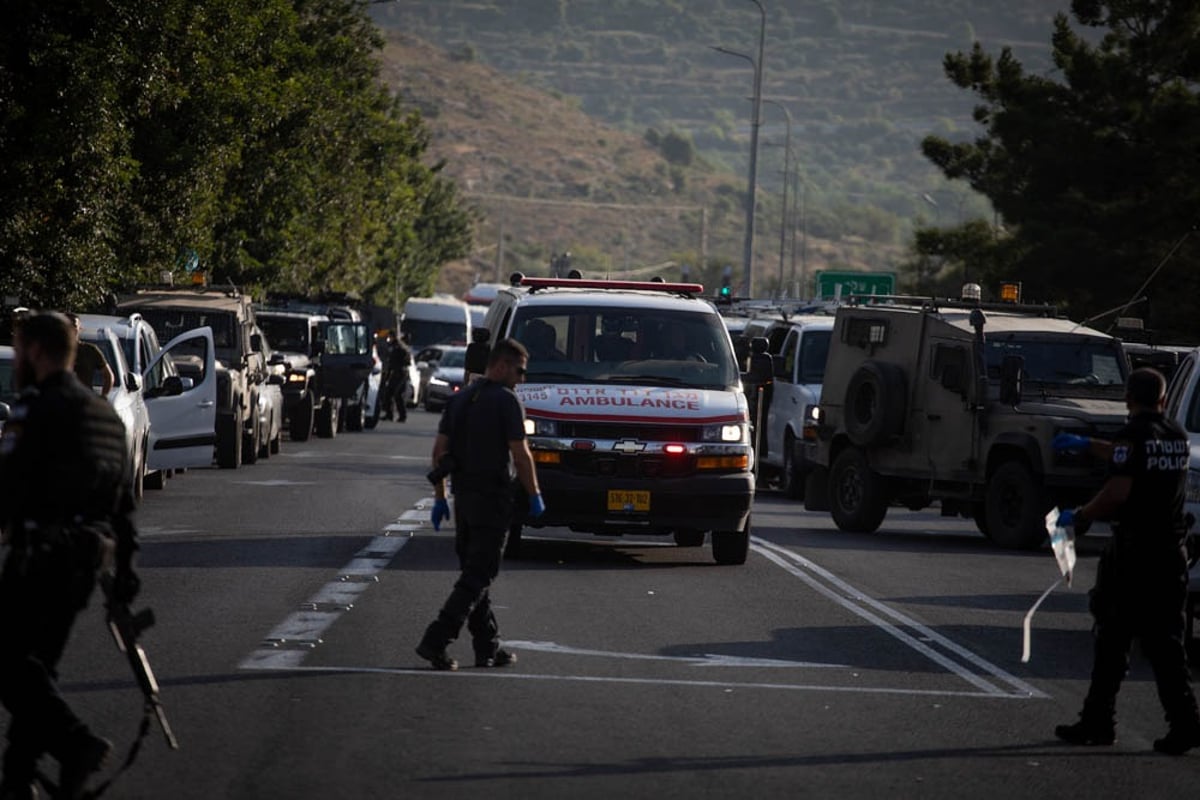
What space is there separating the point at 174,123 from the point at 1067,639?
78.8ft

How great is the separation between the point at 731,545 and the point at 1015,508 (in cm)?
440

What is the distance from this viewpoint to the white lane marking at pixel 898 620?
39.0 ft

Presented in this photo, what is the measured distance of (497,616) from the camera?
13805 millimetres

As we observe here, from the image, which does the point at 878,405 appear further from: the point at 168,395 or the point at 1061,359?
the point at 168,395

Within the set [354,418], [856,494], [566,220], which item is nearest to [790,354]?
[856,494]

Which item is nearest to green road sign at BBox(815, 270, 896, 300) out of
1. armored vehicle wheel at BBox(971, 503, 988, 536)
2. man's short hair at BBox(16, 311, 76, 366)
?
armored vehicle wheel at BBox(971, 503, 988, 536)

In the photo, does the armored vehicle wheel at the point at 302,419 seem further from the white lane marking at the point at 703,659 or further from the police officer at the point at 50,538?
the police officer at the point at 50,538

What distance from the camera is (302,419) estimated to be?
38.1 meters

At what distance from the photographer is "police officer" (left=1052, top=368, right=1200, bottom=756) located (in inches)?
391

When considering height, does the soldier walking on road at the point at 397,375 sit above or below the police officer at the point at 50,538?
below

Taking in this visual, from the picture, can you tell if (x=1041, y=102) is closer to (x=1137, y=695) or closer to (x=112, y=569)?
(x=1137, y=695)

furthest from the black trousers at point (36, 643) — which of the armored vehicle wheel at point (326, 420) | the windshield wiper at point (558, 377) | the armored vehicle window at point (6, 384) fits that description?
the armored vehicle wheel at point (326, 420)

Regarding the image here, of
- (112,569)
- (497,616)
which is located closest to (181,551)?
(497,616)

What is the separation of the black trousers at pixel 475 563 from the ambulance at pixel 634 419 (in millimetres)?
4922
